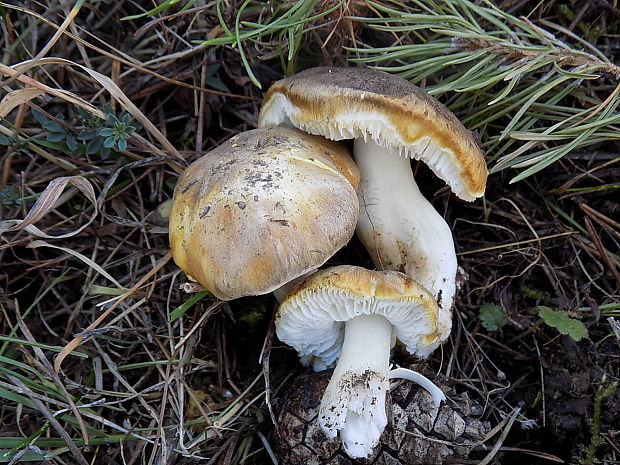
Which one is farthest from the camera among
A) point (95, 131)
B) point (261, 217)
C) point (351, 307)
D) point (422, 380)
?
point (95, 131)

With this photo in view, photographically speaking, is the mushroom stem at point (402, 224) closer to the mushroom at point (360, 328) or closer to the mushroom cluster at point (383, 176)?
the mushroom cluster at point (383, 176)

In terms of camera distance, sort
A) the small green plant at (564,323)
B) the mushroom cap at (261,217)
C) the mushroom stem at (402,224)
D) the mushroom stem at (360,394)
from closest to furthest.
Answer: the mushroom cap at (261,217) → the mushroom stem at (360,394) → the small green plant at (564,323) → the mushroom stem at (402,224)

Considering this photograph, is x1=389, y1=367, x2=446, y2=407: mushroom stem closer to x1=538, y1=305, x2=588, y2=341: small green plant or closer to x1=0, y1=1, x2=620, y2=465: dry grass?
x1=0, y1=1, x2=620, y2=465: dry grass

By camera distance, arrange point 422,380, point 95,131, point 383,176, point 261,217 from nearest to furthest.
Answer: point 261,217 → point 422,380 → point 383,176 → point 95,131

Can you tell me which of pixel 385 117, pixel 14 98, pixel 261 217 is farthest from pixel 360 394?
pixel 14 98

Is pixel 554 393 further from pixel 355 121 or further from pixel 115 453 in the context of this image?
pixel 115 453

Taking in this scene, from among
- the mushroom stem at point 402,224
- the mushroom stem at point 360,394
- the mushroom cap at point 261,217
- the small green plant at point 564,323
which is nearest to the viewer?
the mushroom cap at point 261,217

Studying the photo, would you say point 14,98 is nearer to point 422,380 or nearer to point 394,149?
point 394,149

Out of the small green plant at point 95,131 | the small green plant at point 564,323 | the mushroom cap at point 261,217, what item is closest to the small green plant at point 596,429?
the small green plant at point 564,323
